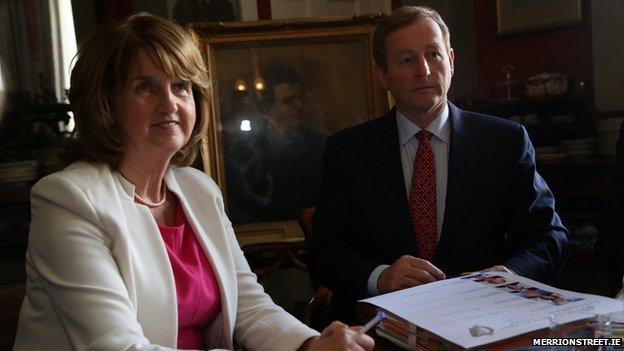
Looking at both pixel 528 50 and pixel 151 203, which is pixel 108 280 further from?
pixel 528 50

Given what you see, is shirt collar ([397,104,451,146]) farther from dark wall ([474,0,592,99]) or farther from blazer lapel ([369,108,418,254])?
dark wall ([474,0,592,99])

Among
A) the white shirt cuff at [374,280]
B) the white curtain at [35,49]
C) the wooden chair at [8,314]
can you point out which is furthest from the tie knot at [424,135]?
the white curtain at [35,49]

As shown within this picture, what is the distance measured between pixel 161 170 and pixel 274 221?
1255 millimetres

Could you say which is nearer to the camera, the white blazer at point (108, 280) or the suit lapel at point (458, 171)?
the white blazer at point (108, 280)

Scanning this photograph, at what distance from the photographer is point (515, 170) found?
184 cm

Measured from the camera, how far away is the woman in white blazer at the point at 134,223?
1.20 meters

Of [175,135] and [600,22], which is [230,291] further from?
[600,22]

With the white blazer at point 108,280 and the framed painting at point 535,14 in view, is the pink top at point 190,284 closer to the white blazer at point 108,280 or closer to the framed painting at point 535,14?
the white blazer at point 108,280

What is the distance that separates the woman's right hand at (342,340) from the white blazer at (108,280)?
0.12m

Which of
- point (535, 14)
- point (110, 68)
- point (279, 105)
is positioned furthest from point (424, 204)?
point (535, 14)

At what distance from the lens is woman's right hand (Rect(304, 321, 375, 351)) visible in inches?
45.5

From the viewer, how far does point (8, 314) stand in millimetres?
1571

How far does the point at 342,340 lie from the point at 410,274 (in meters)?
0.38

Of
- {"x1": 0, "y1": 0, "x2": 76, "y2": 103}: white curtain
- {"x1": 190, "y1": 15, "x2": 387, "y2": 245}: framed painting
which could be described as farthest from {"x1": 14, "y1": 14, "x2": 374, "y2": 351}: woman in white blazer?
{"x1": 0, "y1": 0, "x2": 76, "y2": 103}: white curtain
